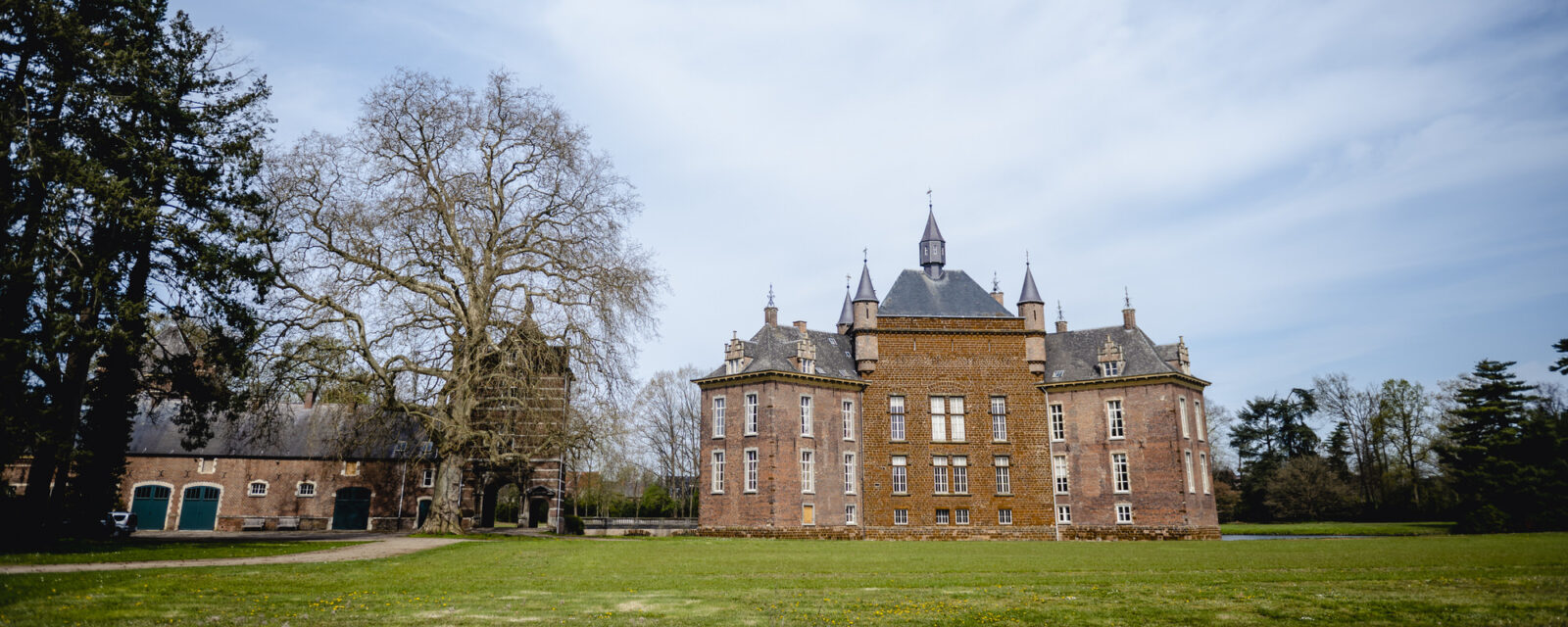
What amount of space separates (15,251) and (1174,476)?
43033 mm

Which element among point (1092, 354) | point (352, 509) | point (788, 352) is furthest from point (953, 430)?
point (352, 509)

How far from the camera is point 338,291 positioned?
95.8 ft

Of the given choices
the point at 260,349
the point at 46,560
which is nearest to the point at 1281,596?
the point at 46,560

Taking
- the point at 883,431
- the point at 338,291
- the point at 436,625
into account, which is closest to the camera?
the point at 436,625

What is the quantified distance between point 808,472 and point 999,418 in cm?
1073

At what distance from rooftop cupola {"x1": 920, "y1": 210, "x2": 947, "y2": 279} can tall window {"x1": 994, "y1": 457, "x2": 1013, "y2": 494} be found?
1071 cm

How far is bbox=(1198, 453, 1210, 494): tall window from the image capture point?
145 feet

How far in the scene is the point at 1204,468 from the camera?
44781 millimetres

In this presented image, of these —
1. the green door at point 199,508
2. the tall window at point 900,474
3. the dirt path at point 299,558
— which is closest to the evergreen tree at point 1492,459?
the tall window at point 900,474

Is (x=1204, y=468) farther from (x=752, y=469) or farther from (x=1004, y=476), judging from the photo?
(x=752, y=469)

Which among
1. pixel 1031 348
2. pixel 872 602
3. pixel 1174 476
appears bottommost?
pixel 872 602

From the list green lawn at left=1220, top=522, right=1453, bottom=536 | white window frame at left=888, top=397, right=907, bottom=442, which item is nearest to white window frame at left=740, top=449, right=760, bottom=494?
white window frame at left=888, top=397, right=907, bottom=442

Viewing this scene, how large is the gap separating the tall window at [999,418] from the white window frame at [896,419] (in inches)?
183

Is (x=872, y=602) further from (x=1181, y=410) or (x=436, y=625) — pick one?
(x=1181, y=410)
